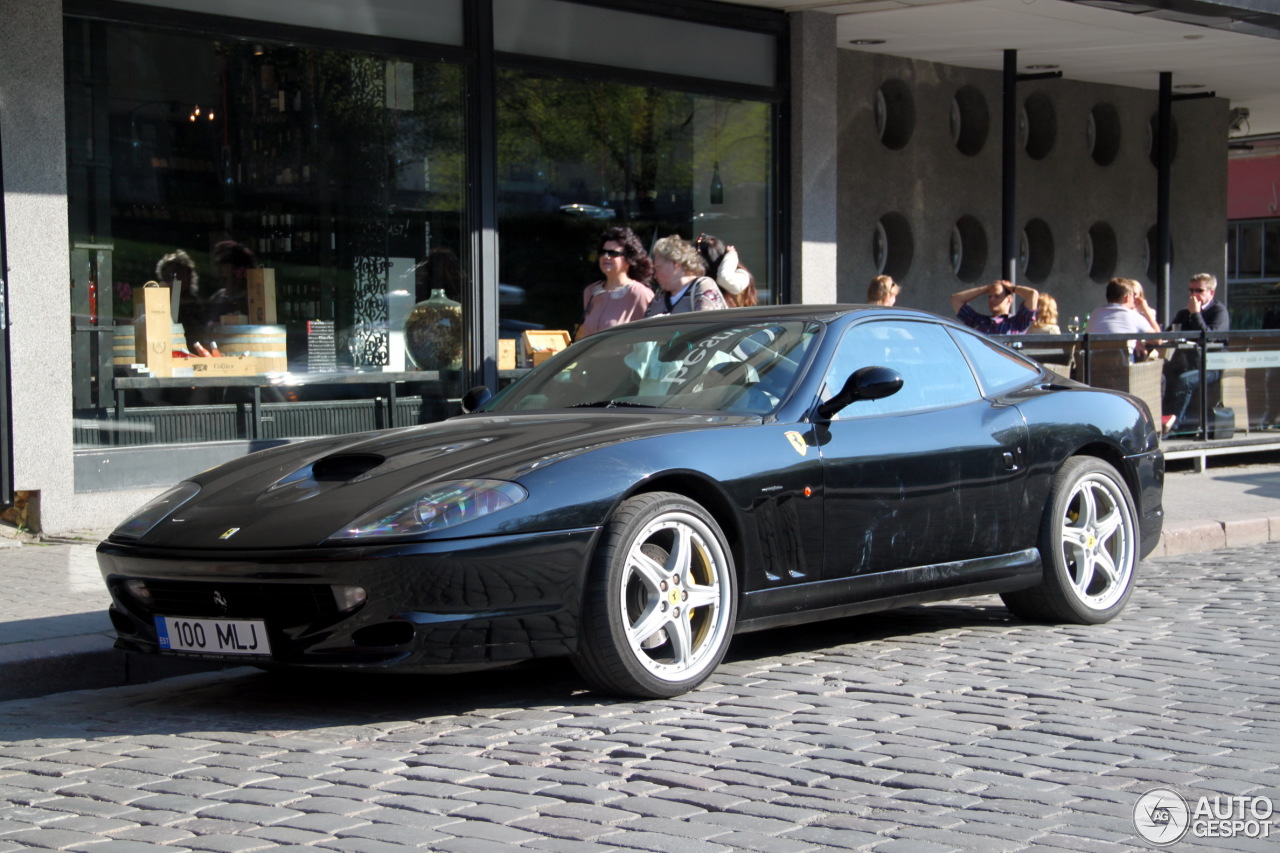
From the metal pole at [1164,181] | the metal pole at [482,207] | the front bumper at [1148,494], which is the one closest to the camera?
the front bumper at [1148,494]

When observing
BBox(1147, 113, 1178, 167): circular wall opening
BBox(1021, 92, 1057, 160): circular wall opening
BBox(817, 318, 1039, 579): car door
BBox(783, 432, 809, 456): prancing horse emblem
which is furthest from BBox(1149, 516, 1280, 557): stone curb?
BBox(1147, 113, 1178, 167): circular wall opening

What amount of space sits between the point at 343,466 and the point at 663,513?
114 centimetres

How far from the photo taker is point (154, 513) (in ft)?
18.0

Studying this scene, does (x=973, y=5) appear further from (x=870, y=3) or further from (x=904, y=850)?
(x=904, y=850)

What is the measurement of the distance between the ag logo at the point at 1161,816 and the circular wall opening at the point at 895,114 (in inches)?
552

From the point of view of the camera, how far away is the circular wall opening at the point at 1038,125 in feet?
63.1

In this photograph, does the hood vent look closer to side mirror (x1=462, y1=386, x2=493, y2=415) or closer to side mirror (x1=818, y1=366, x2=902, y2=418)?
side mirror (x1=462, y1=386, x2=493, y2=415)

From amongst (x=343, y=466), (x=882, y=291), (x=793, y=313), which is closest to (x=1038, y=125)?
(x=882, y=291)

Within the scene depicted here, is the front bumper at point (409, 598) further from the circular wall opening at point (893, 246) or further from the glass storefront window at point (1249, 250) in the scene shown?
the glass storefront window at point (1249, 250)

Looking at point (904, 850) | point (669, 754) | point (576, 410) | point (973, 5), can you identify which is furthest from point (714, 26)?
point (904, 850)

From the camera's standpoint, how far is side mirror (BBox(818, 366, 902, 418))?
5852mm

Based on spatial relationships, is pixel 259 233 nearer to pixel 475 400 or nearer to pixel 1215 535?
pixel 475 400

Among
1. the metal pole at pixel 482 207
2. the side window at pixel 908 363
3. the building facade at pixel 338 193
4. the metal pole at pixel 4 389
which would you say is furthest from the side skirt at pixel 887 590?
the metal pole at pixel 482 207

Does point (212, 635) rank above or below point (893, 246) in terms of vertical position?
below
